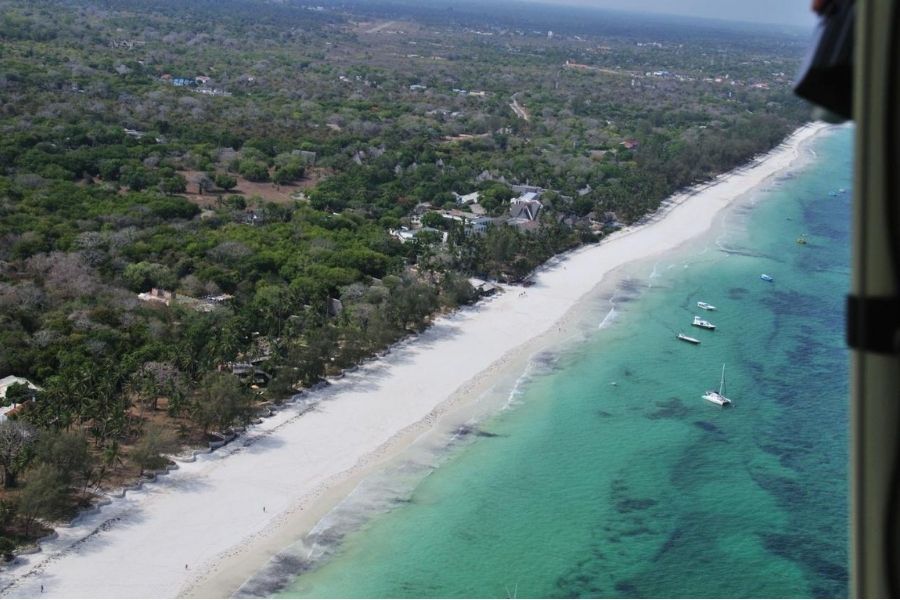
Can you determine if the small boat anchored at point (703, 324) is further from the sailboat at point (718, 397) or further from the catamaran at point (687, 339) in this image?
the sailboat at point (718, 397)

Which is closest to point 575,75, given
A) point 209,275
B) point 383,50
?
point 383,50

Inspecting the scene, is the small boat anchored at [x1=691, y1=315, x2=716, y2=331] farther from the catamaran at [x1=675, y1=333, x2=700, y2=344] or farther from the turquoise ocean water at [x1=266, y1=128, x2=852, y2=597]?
the catamaran at [x1=675, y1=333, x2=700, y2=344]

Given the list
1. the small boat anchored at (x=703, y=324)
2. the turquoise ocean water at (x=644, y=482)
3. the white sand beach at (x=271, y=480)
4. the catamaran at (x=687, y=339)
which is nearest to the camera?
the white sand beach at (x=271, y=480)

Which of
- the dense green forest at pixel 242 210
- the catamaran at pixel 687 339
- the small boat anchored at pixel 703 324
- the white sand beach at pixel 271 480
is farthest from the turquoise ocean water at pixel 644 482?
the dense green forest at pixel 242 210

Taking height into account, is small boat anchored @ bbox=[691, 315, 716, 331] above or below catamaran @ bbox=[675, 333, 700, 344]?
above

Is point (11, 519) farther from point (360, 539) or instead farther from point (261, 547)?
point (360, 539)

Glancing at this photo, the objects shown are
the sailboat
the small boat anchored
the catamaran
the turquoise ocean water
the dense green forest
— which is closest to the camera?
the turquoise ocean water

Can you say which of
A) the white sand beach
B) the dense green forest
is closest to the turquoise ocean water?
the white sand beach
